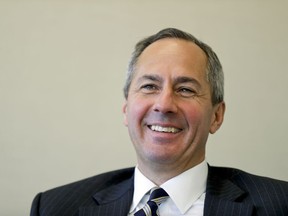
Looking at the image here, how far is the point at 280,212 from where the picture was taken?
4.10 ft

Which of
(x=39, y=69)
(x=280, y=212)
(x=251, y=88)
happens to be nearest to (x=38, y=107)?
(x=39, y=69)

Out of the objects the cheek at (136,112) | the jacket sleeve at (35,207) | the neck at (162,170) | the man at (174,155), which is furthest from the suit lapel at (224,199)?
the jacket sleeve at (35,207)

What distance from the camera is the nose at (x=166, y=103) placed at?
1.29 metres

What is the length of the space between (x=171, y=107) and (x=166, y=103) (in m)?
0.02

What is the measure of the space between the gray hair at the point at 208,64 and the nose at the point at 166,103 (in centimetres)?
19

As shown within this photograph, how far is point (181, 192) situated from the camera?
1.34 m

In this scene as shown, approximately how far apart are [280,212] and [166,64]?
645mm

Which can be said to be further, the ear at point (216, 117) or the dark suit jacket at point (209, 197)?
the ear at point (216, 117)

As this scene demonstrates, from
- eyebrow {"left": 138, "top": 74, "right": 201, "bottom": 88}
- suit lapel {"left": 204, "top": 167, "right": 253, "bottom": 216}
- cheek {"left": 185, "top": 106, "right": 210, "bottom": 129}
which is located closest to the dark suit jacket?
suit lapel {"left": 204, "top": 167, "right": 253, "bottom": 216}

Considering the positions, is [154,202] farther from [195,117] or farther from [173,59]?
[173,59]

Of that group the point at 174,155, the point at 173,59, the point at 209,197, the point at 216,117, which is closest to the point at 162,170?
the point at 174,155

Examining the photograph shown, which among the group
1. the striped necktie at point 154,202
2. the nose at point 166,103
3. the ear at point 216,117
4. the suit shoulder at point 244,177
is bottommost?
the striped necktie at point 154,202

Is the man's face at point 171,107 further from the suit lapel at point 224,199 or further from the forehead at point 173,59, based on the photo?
the suit lapel at point 224,199

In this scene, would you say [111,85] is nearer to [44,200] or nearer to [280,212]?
[44,200]
